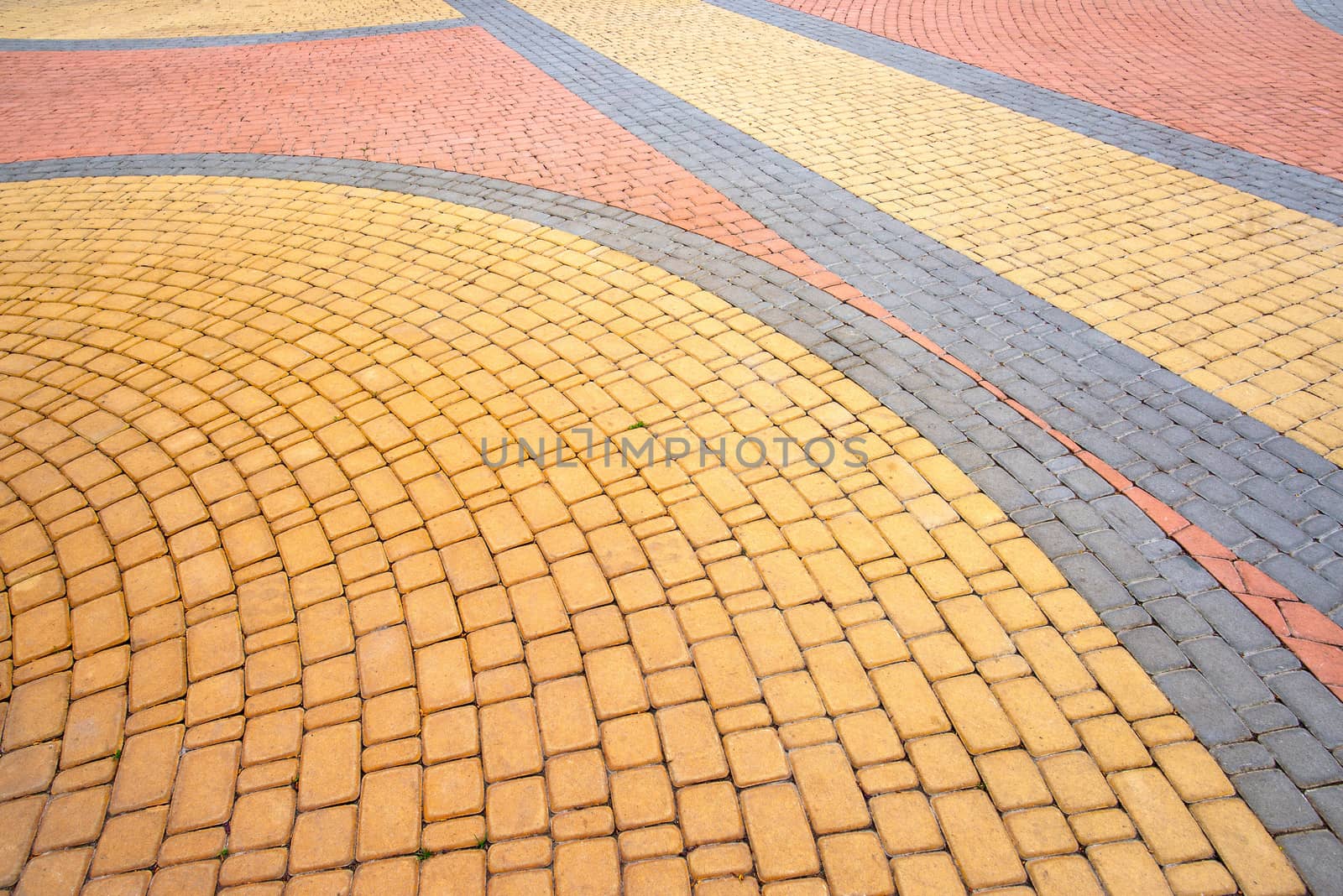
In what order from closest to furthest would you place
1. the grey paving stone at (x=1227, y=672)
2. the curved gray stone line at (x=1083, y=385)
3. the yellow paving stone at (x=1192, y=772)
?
1. the yellow paving stone at (x=1192, y=772)
2. the grey paving stone at (x=1227, y=672)
3. the curved gray stone line at (x=1083, y=385)

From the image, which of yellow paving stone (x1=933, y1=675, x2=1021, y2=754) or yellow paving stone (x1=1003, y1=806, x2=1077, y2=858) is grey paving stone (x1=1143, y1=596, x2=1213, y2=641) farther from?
yellow paving stone (x1=1003, y1=806, x2=1077, y2=858)

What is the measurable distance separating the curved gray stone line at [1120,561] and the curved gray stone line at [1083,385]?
0.52 feet

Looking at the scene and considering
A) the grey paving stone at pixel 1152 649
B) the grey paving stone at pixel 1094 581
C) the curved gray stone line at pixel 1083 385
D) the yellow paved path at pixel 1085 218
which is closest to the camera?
the grey paving stone at pixel 1152 649

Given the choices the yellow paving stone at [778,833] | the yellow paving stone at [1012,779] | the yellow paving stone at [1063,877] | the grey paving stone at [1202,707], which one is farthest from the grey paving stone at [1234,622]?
the yellow paving stone at [778,833]

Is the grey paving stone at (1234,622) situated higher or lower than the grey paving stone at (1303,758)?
higher

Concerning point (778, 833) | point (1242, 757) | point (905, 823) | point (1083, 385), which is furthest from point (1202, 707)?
point (1083, 385)

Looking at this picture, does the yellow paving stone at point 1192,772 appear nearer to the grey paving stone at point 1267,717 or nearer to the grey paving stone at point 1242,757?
A: the grey paving stone at point 1242,757

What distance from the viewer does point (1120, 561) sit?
331 cm

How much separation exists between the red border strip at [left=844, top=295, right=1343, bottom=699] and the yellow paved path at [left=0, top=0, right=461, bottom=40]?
429 inches

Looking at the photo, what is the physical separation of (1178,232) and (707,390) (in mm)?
3840

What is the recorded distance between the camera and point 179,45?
10125 millimetres

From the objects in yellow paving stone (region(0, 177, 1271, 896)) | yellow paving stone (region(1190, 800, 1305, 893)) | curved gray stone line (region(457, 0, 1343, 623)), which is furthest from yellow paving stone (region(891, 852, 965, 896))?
curved gray stone line (region(457, 0, 1343, 623))

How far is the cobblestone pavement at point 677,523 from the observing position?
2.53m

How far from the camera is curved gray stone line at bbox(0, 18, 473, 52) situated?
33.3 ft
